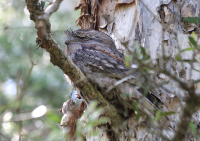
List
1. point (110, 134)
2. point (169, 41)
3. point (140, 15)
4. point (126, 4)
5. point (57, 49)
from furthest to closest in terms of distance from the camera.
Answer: point (126, 4) → point (140, 15) → point (169, 41) → point (110, 134) → point (57, 49)

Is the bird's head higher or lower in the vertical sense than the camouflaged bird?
higher

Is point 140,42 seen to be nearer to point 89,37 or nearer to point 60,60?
Answer: point 89,37

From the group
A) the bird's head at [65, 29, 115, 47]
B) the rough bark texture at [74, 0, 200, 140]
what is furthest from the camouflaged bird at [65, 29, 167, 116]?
the rough bark texture at [74, 0, 200, 140]

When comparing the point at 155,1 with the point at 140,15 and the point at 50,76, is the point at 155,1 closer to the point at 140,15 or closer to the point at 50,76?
the point at 140,15

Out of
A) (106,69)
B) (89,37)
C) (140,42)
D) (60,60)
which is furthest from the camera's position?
(89,37)

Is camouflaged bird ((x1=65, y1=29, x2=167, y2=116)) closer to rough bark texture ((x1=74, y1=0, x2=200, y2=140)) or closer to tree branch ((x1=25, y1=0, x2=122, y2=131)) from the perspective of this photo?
tree branch ((x1=25, y1=0, x2=122, y2=131))

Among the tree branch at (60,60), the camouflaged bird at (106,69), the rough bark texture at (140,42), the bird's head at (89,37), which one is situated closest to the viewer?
the tree branch at (60,60)

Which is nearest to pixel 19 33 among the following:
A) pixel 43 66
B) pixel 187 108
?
pixel 43 66

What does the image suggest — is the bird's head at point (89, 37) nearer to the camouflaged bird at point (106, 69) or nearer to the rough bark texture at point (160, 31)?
the camouflaged bird at point (106, 69)

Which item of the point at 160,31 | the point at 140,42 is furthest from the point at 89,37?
the point at 160,31

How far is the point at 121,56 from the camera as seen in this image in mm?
2543

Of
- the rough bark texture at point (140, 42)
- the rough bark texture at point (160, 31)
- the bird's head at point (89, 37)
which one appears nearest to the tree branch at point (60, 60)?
the rough bark texture at point (140, 42)

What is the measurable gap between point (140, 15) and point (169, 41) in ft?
1.71

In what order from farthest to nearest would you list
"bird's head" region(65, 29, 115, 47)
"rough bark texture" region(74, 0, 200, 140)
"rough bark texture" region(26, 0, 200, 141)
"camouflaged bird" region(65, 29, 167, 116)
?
"bird's head" region(65, 29, 115, 47) < "rough bark texture" region(74, 0, 200, 140) < "camouflaged bird" region(65, 29, 167, 116) < "rough bark texture" region(26, 0, 200, 141)
